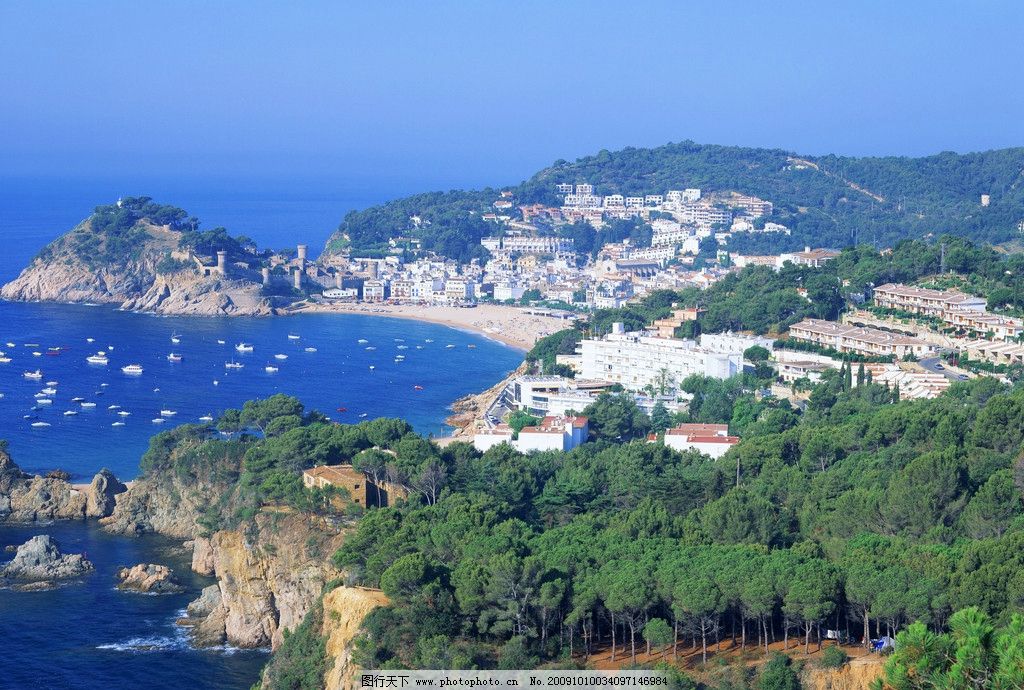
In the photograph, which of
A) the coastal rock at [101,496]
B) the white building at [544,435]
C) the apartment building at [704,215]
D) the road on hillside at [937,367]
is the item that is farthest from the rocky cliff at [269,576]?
the apartment building at [704,215]

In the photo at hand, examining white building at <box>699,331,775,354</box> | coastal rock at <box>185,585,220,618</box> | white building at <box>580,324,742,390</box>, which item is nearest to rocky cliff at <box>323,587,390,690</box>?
coastal rock at <box>185,585,220,618</box>

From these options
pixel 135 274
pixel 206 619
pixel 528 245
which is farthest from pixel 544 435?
pixel 528 245

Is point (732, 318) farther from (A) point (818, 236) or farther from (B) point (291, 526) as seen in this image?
(A) point (818, 236)

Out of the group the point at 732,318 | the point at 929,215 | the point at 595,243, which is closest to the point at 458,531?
the point at 732,318

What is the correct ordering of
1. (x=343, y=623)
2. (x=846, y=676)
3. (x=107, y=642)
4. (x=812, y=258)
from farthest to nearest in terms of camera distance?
(x=812, y=258) → (x=107, y=642) → (x=343, y=623) → (x=846, y=676)

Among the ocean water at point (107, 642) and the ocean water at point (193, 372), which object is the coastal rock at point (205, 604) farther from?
the ocean water at point (193, 372)

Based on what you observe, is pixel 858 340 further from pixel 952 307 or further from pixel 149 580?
pixel 149 580
